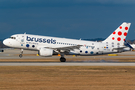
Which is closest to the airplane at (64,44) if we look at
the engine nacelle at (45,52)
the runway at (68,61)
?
the engine nacelle at (45,52)

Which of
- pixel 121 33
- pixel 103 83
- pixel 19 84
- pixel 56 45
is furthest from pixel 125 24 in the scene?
pixel 19 84

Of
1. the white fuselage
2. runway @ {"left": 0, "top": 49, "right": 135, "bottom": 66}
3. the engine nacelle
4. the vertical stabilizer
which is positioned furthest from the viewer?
the vertical stabilizer

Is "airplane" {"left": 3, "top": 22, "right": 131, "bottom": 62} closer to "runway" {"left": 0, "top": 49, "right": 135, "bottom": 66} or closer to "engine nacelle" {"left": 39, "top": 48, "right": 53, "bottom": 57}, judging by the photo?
"engine nacelle" {"left": 39, "top": 48, "right": 53, "bottom": 57}

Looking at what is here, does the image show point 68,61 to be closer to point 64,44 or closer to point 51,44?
point 64,44

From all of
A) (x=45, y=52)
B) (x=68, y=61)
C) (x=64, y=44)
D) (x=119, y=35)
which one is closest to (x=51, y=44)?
(x=64, y=44)

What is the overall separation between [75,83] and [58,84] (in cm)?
164

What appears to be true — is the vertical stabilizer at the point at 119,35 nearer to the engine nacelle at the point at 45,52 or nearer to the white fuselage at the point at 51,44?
the white fuselage at the point at 51,44

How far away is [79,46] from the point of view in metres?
43.2

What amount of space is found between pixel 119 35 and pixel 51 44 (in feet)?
47.6

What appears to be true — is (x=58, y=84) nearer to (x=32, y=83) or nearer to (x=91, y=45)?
(x=32, y=83)

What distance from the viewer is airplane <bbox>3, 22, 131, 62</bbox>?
1722 inches

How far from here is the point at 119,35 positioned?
48375mm

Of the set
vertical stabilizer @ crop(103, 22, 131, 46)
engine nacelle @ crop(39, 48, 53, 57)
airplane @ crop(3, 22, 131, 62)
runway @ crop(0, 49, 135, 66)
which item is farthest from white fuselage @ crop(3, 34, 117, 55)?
runway @ crop(0, 49, 135, 66)

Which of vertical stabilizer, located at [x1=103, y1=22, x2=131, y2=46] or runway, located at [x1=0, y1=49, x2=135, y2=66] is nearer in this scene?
runway, located at [x1=0, y1=49, x2=135, y2=66]
